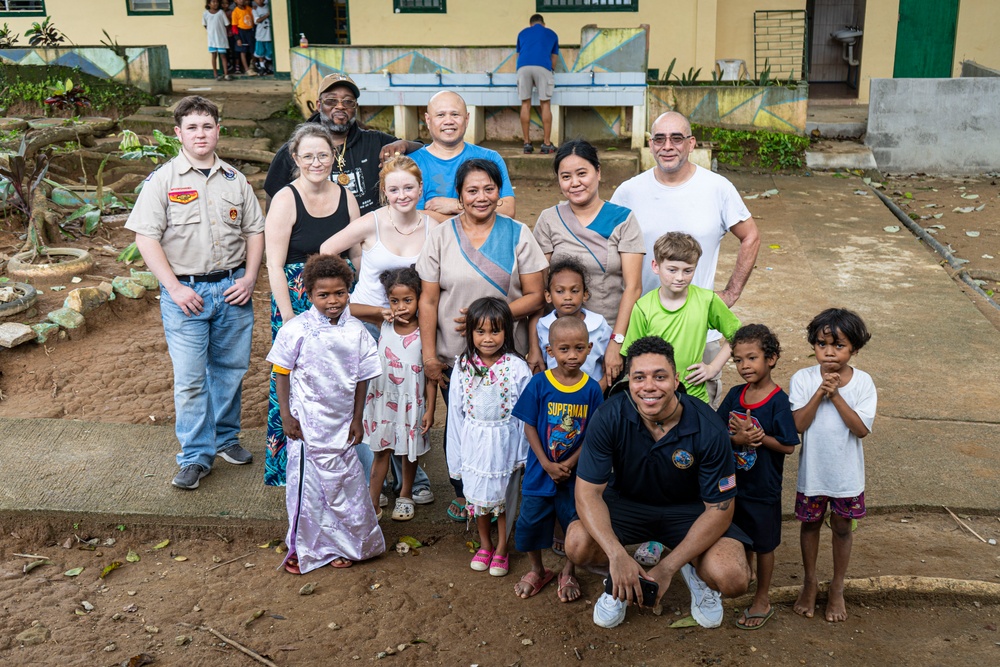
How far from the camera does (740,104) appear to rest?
1302 cm

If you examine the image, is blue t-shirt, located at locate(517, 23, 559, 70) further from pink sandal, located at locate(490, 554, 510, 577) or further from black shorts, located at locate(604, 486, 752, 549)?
black shorts, located at locate(604, 486, 752, 549)

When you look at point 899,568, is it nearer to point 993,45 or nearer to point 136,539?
point 136,539

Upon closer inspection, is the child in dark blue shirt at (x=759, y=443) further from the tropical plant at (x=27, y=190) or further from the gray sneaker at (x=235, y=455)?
the tropical plant at (x=27, y=190)

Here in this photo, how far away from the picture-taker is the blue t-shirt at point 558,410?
366 cm

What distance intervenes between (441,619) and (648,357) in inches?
51.9

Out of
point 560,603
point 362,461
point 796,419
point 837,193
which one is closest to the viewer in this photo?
point 796,419

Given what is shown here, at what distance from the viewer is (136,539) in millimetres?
4273

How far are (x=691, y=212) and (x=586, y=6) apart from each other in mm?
11448

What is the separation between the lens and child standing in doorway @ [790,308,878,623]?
11.2ft

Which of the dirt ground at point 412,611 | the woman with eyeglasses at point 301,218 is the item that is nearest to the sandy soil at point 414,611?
the dirt ground at point 412,611

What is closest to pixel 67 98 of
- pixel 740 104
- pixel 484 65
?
pixel 484 65

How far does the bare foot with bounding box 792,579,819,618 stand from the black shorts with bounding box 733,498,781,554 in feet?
→ 0.76

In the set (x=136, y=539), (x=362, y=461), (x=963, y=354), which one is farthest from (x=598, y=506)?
(x=963, y=354)

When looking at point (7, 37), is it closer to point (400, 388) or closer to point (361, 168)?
point (361, 168)
